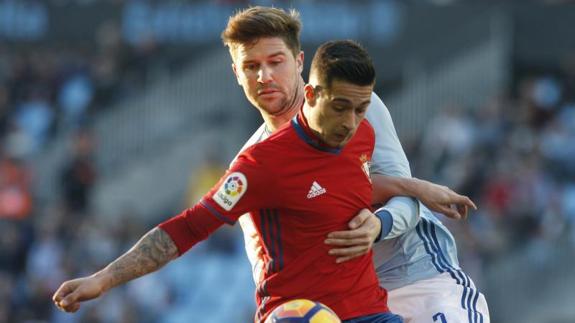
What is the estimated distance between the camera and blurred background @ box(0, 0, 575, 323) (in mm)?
17078

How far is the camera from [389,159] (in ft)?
23.2

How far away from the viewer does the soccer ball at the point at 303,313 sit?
20.1ft

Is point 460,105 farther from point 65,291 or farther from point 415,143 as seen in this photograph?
point 65,291

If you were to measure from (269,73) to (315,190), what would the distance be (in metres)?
0.90

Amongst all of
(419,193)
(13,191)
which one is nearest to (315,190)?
(419,193)

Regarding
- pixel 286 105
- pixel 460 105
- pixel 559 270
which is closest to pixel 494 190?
pixel 559 270

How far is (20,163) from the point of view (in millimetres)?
19250

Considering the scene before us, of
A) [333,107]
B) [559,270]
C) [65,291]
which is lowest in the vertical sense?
[559,270]

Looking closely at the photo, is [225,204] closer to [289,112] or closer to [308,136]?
[308,136]

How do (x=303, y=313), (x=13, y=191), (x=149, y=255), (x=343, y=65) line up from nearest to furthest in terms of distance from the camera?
(x=303, y=313)
(x=343, y=65)
(x=149, y=255)
(x=13, y=191)

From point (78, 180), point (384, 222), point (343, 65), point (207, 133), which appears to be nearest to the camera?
point (343, 65)

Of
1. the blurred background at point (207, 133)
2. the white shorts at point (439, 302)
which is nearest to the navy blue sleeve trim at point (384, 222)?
the white shorts at point (439, 302)

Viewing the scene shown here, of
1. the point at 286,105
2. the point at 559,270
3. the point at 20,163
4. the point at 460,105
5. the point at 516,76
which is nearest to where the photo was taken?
the point at 286,105

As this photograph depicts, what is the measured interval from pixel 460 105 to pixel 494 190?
3.13 meters
